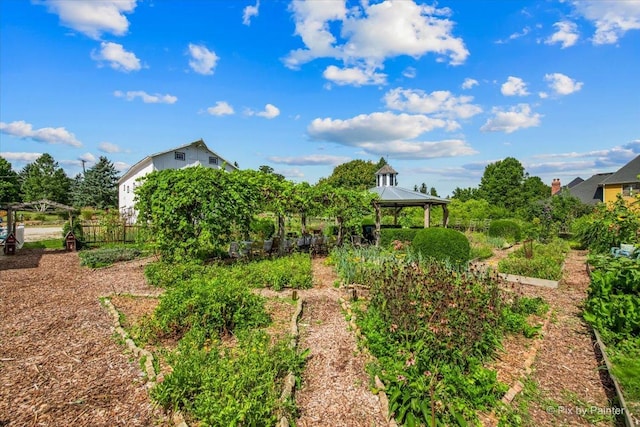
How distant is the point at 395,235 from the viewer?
1293 cm

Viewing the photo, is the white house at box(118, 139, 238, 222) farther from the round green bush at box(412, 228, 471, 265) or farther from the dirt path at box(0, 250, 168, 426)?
the dirt path at box(0, 250, 168, 426)

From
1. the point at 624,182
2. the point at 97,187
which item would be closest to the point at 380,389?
the point at 624,182

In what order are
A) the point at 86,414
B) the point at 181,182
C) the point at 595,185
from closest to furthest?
the point at 86,414 → the point at 181,182 → the point at 595,185

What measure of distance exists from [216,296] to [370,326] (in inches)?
77.7

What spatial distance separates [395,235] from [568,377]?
9424 mm

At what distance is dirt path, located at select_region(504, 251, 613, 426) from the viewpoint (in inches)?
114

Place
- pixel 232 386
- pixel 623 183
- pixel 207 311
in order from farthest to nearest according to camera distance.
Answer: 1. pixel 623 183
2. pixel 207 311
3. pixel 232 386

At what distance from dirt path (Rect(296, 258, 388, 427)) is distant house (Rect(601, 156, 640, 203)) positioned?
91.9 ft

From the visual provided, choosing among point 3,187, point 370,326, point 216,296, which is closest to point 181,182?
point 216,296

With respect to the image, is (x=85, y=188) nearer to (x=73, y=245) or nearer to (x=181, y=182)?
(x=73, y=245)

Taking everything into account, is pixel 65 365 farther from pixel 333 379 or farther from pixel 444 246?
pixel 444 246

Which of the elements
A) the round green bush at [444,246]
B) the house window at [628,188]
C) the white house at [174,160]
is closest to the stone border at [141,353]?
the round green bush at [444,246]

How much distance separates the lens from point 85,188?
123 ft

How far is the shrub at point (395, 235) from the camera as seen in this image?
12.6m
